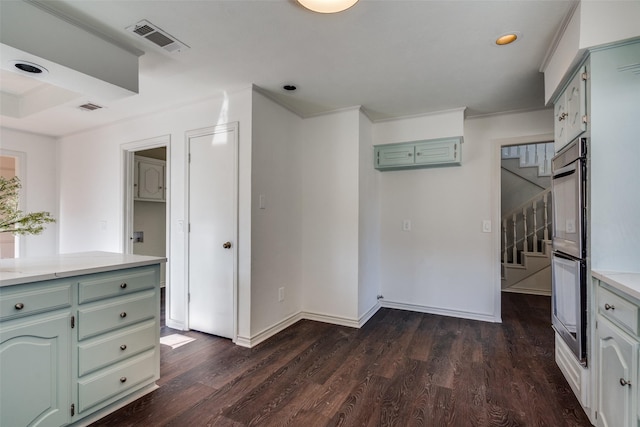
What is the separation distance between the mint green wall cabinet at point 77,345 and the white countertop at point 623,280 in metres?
2.49

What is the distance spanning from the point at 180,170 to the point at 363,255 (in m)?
2.13

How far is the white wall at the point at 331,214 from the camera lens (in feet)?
10.7

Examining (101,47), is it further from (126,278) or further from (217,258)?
(217,258)

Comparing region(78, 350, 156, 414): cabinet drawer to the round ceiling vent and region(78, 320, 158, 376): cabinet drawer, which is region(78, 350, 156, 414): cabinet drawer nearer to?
region(78, 320, 158, 376): cabinet drawer

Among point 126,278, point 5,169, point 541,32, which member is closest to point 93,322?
point 126,278

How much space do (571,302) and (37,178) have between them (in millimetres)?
6095

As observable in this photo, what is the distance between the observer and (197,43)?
2080mm

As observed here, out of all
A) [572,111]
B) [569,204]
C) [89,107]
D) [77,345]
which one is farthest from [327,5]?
[89,107]

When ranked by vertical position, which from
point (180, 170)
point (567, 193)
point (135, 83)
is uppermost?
point (135, 83)

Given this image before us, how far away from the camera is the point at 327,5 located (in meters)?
1.59

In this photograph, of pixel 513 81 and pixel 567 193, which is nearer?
pixel 567 193

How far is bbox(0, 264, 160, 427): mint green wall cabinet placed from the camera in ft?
4.60

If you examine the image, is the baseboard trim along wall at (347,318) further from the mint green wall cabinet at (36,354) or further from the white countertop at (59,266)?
the mint green wall cabinet at (36,354)

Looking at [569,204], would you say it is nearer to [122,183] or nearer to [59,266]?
[59,266]
